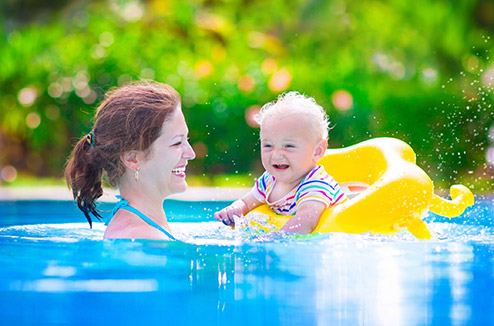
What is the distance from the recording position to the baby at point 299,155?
3789mm

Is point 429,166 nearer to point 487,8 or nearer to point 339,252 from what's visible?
point 487,8

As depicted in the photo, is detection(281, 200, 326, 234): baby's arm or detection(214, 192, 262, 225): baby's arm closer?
Result: detection(281, 200, 326, 234): baby's arm

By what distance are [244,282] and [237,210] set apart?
1159 millimetres

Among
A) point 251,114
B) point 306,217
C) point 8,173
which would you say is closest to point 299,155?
point 306,217

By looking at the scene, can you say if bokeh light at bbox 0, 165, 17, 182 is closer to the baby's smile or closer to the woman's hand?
the woman's hand

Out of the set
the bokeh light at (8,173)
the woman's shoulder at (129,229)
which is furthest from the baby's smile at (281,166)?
the bokeh light at (8,173)

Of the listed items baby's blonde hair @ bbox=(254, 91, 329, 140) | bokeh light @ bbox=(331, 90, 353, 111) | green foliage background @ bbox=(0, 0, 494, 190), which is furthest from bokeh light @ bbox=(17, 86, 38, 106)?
baby's blonde hair @ bbox=(254, 91, 329, 140)

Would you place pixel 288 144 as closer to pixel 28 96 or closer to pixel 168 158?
pixel 168 158

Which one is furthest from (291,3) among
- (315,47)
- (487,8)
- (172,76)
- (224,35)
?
(172,76)

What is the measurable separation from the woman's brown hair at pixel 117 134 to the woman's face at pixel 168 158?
0.04 metres

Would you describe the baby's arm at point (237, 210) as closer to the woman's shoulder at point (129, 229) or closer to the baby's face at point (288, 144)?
the baby's face at point (288, 144)

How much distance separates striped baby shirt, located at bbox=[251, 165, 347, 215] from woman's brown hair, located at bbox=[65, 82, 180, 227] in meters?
0.80

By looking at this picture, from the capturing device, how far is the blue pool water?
290 cm

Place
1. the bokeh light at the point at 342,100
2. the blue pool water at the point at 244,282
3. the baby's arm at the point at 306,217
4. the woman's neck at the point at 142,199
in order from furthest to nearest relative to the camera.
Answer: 1. the bokeh light at the point at 342,100
2. the baby's arm at the point at 306,217
3. the woman's neck at the point at 142,199
4. the blue pool water at the point at 244,282
